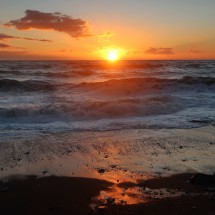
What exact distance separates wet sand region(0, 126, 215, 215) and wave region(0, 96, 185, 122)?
2.99 meters

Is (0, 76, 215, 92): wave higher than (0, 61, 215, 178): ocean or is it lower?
higher

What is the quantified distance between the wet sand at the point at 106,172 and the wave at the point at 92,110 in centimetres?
299

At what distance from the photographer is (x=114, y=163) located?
21.3ft

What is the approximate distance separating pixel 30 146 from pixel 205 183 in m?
4.26

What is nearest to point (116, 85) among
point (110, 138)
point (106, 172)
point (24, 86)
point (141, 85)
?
point (141, 85)

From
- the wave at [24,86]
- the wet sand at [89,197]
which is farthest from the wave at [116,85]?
the wet sand at [89,197]

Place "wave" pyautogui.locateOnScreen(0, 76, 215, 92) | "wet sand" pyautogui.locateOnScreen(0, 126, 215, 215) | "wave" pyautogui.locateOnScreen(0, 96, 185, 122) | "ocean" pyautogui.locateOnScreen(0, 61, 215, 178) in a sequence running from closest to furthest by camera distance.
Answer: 1. "wet sand" pyautogui.locateOnScreen(0, 126, 215, 215)
2. "ocean" pyautogui.locateOnScreen(0, 61, 215, 178)
3. "wave" pyautogui.locateOnScreen(0, 96, 185, 122)
4. "wave" pyautogui.locateOnScreen(0, 76, 215, 92)

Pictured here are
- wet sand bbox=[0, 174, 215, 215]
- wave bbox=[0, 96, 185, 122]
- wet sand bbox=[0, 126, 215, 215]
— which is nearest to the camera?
wet sand bbox=[0, 174, 215, 215]

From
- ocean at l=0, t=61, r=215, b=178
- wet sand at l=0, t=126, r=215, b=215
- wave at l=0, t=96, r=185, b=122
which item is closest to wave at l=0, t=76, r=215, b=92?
ocean at l=0, t=61, r=215, b=178

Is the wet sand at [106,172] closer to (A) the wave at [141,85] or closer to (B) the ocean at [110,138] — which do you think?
(B) the ocean at [110,138]

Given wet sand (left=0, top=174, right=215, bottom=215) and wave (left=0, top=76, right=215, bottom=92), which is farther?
wave (left=0, top=76, right=215, bottom=92)

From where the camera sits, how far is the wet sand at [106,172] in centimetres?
459

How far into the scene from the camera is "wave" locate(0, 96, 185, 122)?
1223 centimetres

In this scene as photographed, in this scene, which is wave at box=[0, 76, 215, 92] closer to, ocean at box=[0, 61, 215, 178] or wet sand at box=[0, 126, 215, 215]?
ocean at box=[0, 61, 215, 178]
